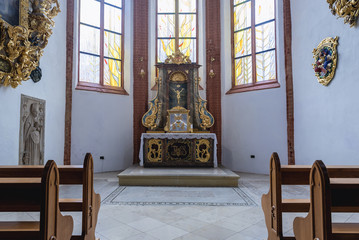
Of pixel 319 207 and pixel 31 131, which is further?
pixel 31 131

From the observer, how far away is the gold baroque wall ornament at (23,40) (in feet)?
14.8

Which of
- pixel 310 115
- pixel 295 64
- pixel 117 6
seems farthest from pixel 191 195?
pixel 117 6

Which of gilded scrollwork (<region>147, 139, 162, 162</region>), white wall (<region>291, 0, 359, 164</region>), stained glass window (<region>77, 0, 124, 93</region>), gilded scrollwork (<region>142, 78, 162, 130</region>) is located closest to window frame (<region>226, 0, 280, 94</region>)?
white wall (<region>291, 0, 359, 164</region>)

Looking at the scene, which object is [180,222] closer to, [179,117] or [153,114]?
[179,117]

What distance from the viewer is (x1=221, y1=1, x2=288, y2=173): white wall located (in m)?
7.64

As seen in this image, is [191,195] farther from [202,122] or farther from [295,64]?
[295,64]

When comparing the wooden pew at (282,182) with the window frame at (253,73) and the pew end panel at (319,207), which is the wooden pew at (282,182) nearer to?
the pew end panel at (319,207)

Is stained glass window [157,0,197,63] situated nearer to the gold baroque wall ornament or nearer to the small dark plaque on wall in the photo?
Answer: the gold baroque wall ornament

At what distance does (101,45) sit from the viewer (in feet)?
28.7

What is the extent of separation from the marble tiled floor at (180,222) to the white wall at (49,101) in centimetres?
163

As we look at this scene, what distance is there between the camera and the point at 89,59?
8.52 m

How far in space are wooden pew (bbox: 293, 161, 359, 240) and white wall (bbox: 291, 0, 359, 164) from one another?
3902 millimetres

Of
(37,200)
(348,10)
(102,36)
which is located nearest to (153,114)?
(102,36)

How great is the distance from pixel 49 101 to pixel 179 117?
380cm
